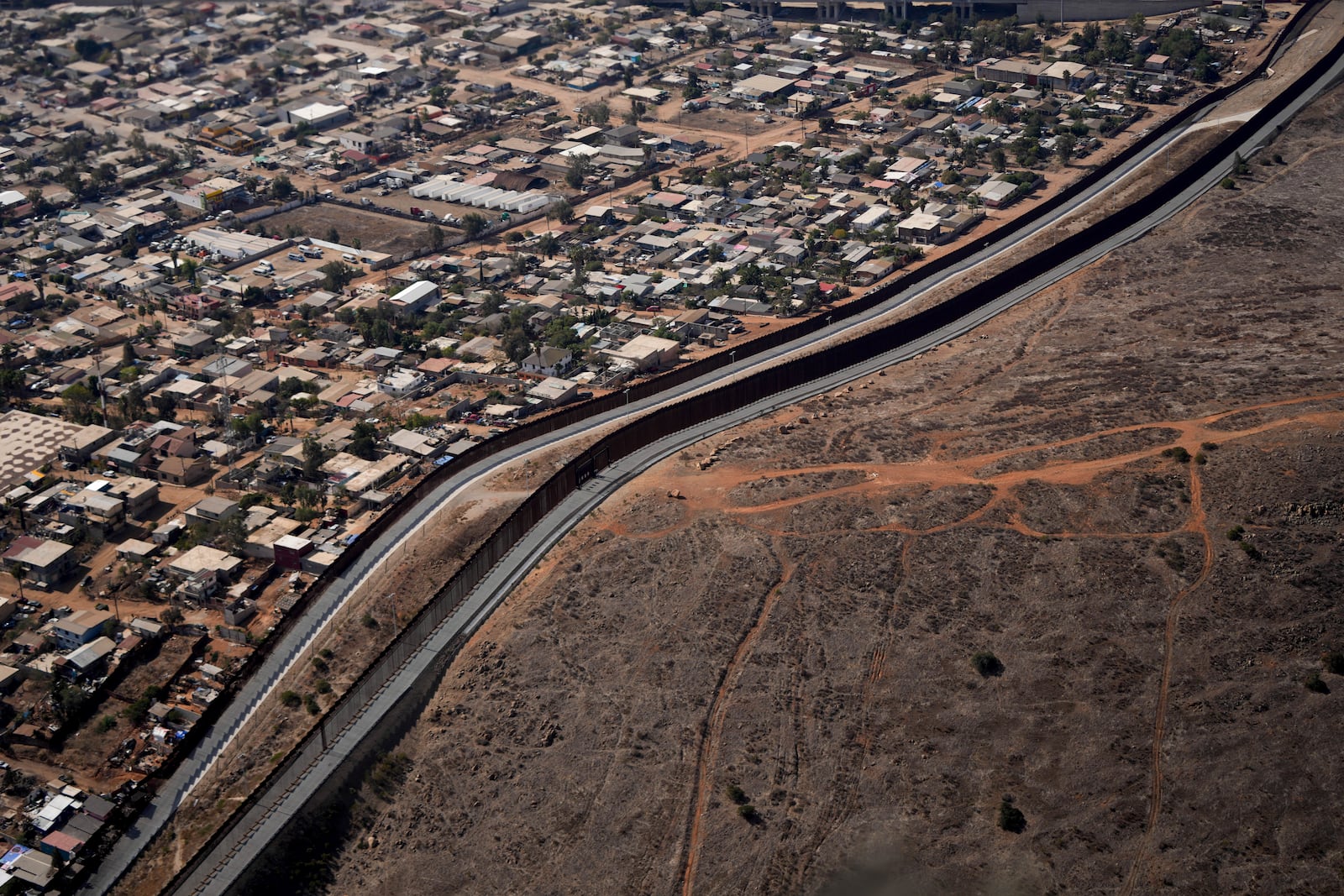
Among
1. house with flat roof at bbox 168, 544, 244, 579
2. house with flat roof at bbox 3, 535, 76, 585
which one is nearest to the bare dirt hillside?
house with flat roof at bbox 168, 544, 244, 579

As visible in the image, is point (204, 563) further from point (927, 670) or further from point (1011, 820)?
point (1011, 820)

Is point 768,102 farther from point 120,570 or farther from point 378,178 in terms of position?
point 120,570

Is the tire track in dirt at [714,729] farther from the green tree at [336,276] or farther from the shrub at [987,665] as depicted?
the green tree at [336,276]

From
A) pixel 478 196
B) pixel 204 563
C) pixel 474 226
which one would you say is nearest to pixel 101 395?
pixel 204 563

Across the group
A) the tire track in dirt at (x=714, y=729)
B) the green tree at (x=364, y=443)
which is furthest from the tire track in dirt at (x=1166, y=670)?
the green tree at (x=364, y=443)

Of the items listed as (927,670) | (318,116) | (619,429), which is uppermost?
(318,116)
